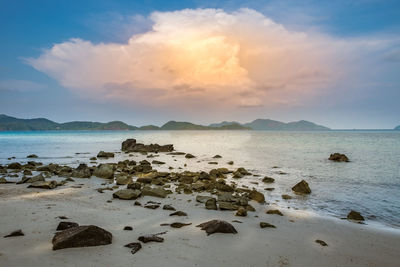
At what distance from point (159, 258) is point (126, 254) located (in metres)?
0.85

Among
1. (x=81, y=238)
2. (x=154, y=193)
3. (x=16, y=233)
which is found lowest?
(x=154, y=193)

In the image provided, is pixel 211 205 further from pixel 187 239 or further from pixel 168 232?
pixel 187 239

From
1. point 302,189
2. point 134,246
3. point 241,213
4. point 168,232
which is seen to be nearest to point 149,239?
point 134,246

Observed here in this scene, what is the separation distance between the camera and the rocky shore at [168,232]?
19.1 feet

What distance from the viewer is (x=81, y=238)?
595 cm

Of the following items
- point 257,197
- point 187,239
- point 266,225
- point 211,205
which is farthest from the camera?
point 257,197

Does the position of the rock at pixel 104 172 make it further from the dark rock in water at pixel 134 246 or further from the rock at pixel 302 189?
the rock at pixel 302 189

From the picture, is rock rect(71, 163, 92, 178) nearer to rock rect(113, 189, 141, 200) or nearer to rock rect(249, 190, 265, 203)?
rock rect(113, 189, 141, 200)

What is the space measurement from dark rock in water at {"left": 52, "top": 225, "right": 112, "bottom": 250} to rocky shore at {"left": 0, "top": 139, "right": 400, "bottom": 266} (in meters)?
0.02

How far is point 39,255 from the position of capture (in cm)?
548

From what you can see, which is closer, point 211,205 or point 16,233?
point 16,233

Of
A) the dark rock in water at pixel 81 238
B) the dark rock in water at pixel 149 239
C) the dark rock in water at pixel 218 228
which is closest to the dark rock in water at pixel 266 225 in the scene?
the dark rock in water at pixel 218 228

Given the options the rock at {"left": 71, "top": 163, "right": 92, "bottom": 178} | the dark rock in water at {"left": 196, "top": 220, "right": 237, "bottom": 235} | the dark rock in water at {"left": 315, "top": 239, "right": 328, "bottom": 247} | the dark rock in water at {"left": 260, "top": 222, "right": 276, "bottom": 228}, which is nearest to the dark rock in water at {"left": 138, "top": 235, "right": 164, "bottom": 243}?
the dark rock in water at {"left": 196, "top": 220, "right": 237, "bottom": 235}

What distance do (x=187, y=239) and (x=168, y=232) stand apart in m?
0.81
